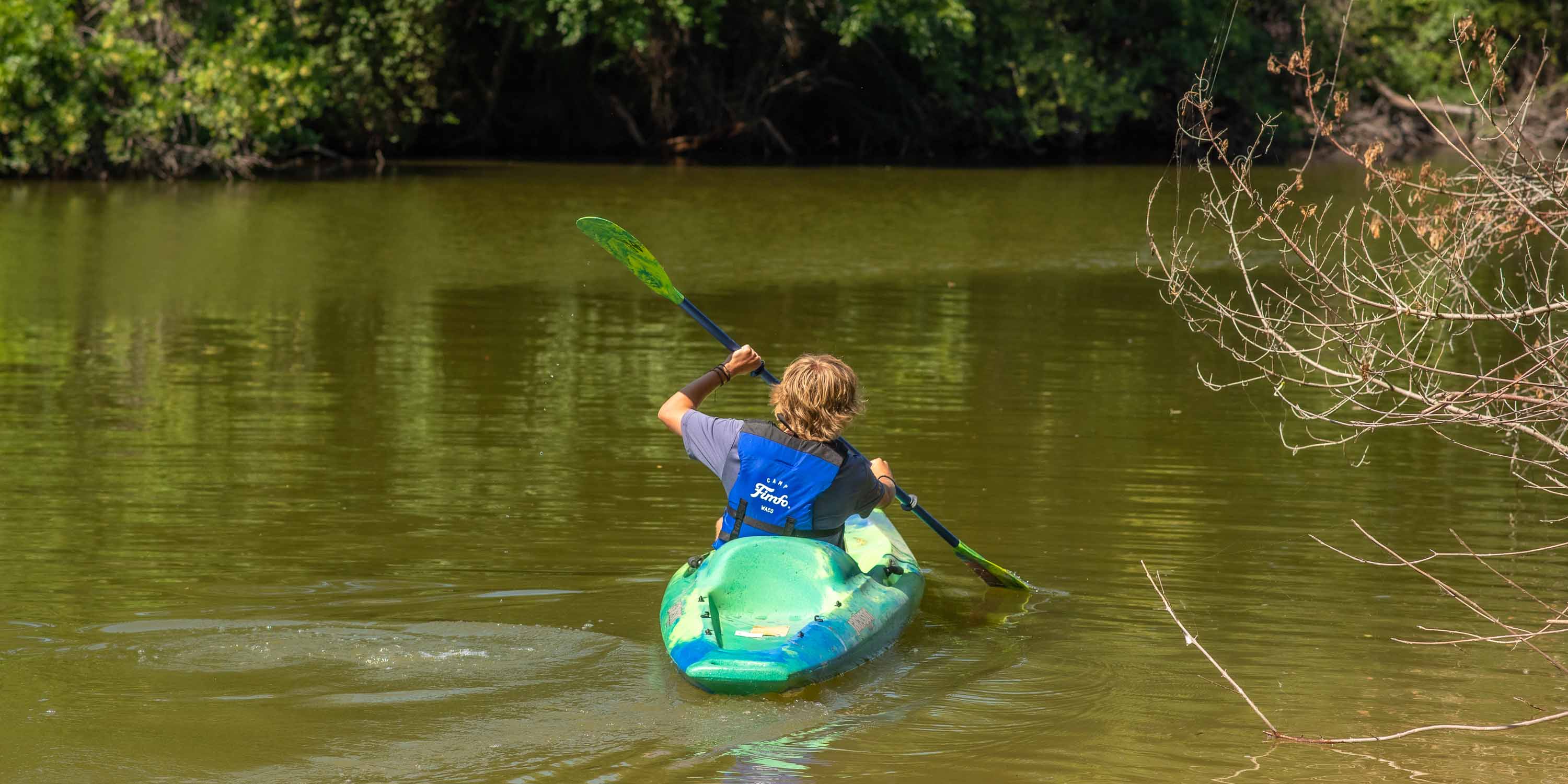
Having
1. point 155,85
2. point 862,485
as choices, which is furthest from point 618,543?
point 155,85

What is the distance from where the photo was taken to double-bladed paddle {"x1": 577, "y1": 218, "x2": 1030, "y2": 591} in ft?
20.0

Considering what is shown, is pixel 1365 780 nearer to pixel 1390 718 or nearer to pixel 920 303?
pixel 1390 718

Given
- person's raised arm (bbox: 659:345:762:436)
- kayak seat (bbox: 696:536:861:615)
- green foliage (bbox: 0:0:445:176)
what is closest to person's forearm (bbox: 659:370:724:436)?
person's raised arm (bbox: 659:345:762:436)

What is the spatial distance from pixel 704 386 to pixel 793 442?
48cm

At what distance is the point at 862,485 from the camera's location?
541 centimetres

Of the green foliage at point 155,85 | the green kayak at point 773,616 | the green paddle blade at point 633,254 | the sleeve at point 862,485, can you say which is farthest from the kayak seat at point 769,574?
the green foliage at point 155,85

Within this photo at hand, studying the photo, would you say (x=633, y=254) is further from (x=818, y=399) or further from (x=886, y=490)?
(x=818, y=399)

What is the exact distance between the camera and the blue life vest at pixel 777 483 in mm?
5215

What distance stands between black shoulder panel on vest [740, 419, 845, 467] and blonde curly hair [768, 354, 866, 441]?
0.09ft

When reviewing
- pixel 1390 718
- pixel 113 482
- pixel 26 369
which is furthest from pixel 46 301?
pixel 1390 718

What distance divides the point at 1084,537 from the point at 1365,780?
2512mm

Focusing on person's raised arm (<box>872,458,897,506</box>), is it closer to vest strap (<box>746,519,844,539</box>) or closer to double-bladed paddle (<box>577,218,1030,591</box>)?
double-bladed paddle (<box>577,218,1030,591</box>)

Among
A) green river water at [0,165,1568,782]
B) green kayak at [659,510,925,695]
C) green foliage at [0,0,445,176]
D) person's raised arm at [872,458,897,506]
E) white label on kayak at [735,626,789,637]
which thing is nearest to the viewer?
green river water at [0,165,1568,782]

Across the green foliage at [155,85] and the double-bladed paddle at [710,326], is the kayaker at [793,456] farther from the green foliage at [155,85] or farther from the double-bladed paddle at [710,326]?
the green foliage at [155,85]
